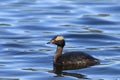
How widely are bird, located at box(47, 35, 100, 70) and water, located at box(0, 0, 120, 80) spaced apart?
0.27 metres

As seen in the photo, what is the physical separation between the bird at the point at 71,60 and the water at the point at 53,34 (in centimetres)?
27

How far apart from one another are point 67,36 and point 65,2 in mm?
7576

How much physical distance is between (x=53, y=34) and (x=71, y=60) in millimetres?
4936

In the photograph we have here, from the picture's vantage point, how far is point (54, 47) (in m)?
21.4

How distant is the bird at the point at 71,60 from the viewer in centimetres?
1873

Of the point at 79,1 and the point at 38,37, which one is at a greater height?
the point at 79,1

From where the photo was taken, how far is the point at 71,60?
746 inches

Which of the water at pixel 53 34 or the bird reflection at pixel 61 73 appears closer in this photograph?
the bird reflection at pixel 61 73

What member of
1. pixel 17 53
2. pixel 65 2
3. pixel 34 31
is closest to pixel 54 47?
pixel 17 53

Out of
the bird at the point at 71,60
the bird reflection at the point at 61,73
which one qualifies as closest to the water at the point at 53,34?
the bird reflection at the point at 61,73

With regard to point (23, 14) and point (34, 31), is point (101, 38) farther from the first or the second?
point (23, 14)

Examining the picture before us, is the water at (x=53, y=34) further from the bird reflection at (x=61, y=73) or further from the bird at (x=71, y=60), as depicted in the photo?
the bird at (x=71, y=60)

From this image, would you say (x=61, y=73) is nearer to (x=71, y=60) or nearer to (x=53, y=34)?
(x=71, y=60)

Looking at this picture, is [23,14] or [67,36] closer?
[67,36]
